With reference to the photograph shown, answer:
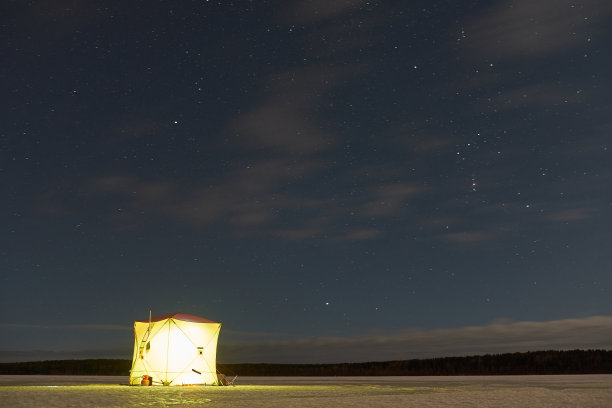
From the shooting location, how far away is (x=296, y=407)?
18.1 meters

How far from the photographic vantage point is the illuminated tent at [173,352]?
120ft

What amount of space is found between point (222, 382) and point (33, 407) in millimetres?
20921

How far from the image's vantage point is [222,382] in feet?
126

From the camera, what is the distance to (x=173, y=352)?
36.6 m

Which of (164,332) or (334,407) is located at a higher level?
(164,332)

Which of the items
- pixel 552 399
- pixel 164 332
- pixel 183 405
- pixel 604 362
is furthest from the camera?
pixel 604 362

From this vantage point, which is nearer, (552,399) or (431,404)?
(431,404)

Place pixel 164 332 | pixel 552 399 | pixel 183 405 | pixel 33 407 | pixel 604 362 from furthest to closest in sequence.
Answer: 1. pixel 604 362
2. pixel 164 332
3. pixel 552 399
4. pixel 183 405
5. pixel 33 407

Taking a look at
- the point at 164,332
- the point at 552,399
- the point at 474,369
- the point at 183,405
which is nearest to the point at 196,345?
the point at 164,332

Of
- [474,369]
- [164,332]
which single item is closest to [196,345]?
[164,332]

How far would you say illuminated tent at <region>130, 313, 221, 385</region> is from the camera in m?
36.4

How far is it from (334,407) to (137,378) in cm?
2167

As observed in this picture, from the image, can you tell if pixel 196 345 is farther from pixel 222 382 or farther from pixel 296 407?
pixel 296 407

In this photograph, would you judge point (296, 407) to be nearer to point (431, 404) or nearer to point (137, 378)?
point (431, 404)
